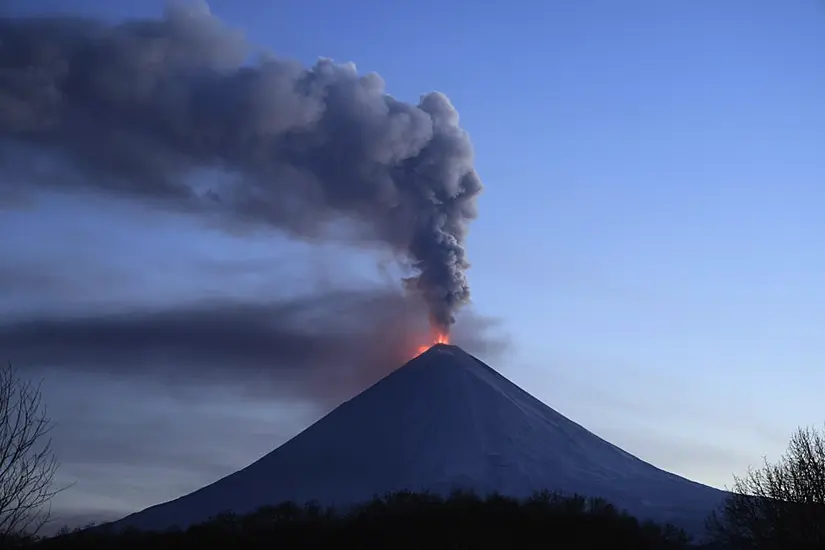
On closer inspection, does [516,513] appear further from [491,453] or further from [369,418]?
[369,418]

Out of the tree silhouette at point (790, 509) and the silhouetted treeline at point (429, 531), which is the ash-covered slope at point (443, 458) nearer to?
the silhouetted treeline at point (429, 531)

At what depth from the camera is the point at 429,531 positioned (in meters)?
46.3

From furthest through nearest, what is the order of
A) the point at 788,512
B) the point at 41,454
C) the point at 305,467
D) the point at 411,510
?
the point at 305,467 < the point at 411,510 < the point at 788,512 < the point at 41,454

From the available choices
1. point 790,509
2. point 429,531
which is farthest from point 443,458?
point 790,509

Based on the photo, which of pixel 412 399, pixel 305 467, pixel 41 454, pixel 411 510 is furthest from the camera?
pixel 412 399

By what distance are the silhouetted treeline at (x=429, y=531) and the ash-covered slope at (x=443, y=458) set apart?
15.7 metres

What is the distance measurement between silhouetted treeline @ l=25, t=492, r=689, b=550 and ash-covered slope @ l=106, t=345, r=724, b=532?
1575 cm

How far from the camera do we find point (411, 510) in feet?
171

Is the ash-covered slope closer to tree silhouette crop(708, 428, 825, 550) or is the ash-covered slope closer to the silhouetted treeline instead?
the silhouetted treeline

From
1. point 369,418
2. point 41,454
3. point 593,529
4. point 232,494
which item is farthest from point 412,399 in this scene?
point 41,454

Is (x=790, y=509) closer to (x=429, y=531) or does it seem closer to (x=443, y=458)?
(x=429, y=531)

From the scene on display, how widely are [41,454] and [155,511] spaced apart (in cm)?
6977

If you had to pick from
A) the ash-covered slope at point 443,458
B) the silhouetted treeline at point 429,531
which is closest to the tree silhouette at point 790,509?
the silhouetted treeline at point 429,531

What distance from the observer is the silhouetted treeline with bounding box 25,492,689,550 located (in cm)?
4519
